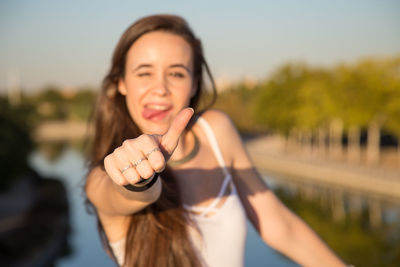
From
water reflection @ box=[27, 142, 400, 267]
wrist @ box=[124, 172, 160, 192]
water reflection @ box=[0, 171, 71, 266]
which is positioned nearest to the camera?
wrist @ box=[124, 172, 160, 192]

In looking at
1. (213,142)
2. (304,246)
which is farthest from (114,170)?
(304,246)

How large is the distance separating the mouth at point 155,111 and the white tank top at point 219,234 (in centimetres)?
→ 34

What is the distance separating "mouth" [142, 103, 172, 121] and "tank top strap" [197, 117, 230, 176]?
0.25 m

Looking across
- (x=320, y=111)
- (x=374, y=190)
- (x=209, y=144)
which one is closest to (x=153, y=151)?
(x=209, y=144)

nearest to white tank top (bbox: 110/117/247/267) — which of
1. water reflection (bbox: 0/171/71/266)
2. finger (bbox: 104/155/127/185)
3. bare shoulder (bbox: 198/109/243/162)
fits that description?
bare shoulder (bbox: 198/109/243/162)

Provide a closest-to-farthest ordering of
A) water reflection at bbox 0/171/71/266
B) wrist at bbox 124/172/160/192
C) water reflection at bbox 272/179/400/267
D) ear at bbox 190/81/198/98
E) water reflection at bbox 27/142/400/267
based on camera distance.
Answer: wrist at bbox 124/172/160/192 → ear at bbox 190/81/198/98 → water reflection at bbox 0/171/71/266 → water reflection at bbox 272/179/400/267 → water reflection at bbox 27/142/400/267

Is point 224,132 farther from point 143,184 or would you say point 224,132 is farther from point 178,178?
point 143,184

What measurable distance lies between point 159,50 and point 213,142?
0.42 m

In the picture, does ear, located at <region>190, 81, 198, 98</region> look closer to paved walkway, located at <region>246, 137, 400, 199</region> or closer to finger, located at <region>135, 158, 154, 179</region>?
finger, located at <region>135, 158, 154, 179</region>

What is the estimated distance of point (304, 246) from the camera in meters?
1.65

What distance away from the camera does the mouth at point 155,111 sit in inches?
57.2

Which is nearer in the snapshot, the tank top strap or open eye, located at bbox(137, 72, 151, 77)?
open eye, located at bbox(137, 72, 151, 77)

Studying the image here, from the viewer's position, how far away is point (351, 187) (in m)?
21.2

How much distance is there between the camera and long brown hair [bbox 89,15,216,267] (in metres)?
1.42
